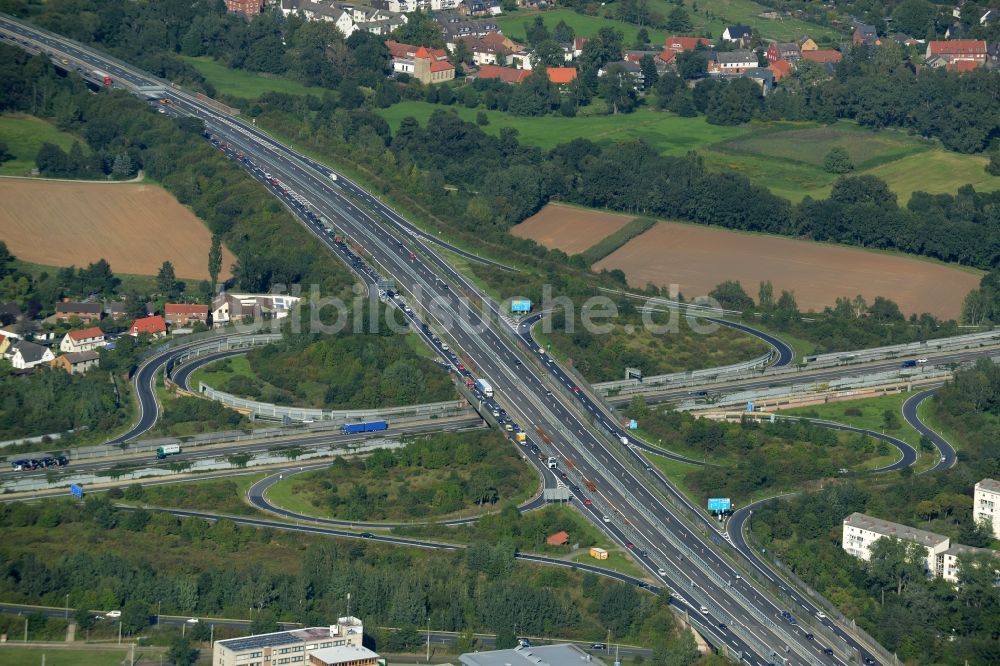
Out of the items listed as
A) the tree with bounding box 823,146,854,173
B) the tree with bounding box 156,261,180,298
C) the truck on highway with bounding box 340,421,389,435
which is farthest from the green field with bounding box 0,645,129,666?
the tree with bounding box 823,146,854,173

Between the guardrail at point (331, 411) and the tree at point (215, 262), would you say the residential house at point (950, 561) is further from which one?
the tree at point (215, 262)

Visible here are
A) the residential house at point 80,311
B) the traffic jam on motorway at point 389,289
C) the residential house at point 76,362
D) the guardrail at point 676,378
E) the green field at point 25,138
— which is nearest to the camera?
the traffic jam on motorway at point 389,289

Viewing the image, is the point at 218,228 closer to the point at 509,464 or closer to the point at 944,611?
the point at 509,464

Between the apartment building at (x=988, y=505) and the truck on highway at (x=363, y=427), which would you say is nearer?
the apartment building at (x=988, y=505)

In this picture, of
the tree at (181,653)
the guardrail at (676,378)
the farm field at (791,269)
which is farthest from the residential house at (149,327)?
the tree at (181,653)

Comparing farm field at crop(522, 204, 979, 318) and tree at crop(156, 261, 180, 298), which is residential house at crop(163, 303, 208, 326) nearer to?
tree at crop(156, 261, 180, 298)

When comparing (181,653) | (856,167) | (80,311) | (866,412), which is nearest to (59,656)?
(181,653)
